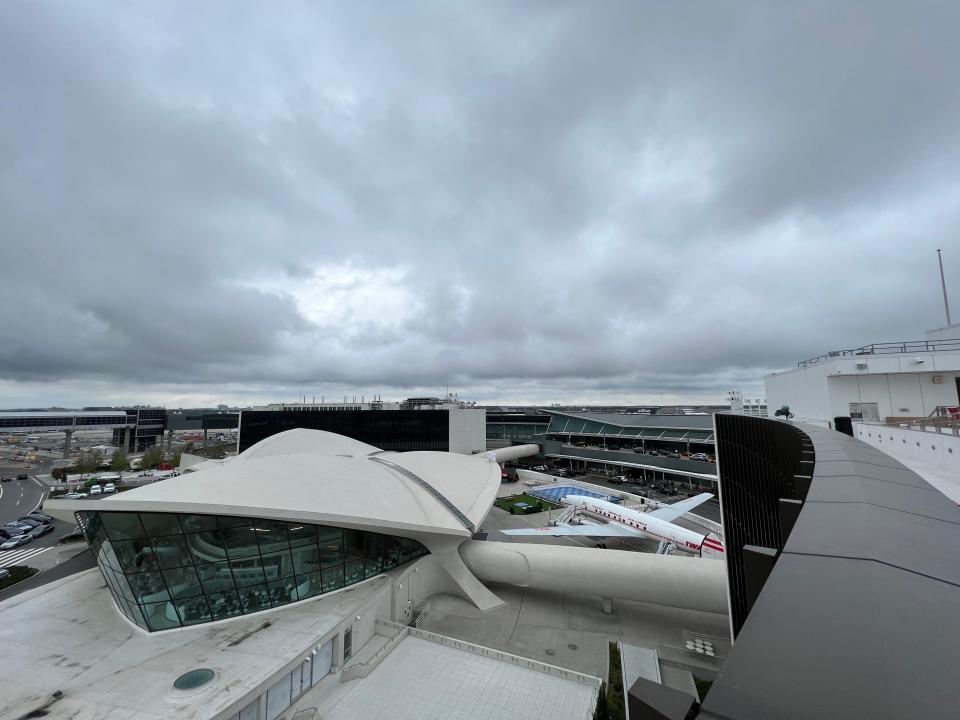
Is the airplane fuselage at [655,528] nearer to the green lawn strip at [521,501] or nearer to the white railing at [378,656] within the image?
the green lawn strip at [521,501]

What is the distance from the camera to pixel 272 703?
1341 centimetres

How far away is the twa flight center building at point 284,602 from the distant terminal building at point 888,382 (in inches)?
389

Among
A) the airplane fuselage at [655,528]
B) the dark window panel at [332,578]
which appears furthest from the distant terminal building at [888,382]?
the dark window panel at [332,578]

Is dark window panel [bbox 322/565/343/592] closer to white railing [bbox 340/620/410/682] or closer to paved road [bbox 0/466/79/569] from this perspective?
white railing [bbox 340/620/410/682]

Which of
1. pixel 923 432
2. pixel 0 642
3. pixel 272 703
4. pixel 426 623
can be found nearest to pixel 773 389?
pixel 923 432

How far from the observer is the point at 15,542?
1374 inches

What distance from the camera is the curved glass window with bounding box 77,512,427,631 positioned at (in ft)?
53.1

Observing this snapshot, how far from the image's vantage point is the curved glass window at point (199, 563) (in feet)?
53.1

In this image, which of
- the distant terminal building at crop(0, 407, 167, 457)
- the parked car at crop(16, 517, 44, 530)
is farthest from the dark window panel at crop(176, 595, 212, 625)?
the distant terminal building at crop(0, 407, 167, 457)

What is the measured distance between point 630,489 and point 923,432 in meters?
43.7

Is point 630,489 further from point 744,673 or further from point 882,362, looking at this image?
point 744,673

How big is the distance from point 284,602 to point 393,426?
170 ft

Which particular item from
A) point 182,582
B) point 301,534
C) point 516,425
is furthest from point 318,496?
point 516,425

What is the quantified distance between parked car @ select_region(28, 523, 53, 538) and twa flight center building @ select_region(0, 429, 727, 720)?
24.3m
